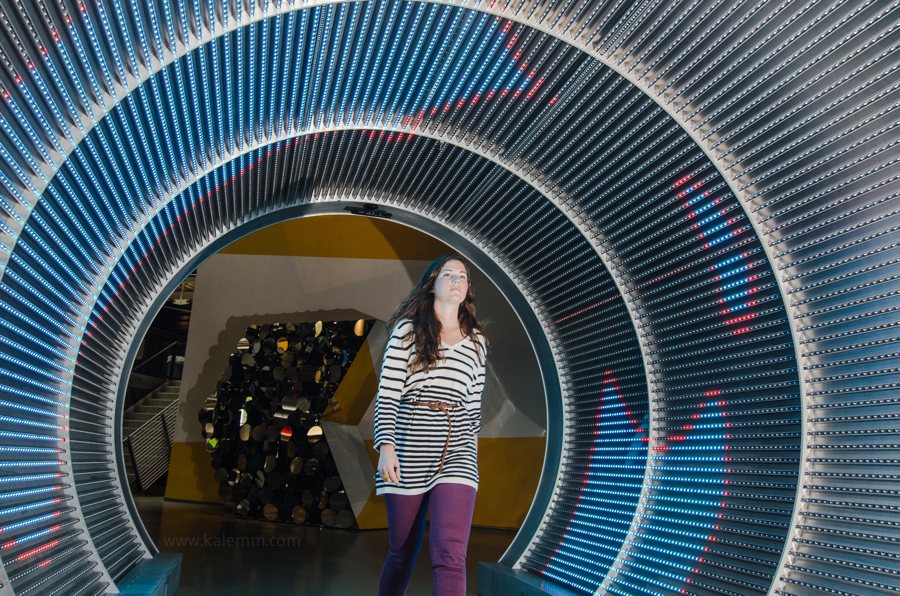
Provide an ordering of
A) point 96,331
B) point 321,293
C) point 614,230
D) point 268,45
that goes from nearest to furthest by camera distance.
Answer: point 268,45
point 96,331
point 614,230
point 321,293

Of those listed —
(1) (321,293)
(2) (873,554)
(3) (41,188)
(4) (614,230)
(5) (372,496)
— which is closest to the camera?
(3) (41,188)

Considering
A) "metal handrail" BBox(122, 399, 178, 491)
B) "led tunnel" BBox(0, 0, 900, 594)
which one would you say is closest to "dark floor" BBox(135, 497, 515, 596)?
"led tunnel" BBox(0, 0, 900, 594)

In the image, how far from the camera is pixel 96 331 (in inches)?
218

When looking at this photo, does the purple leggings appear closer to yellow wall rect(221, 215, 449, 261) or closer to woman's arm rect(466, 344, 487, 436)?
woman's arm rect(466, 344, 487, 436)

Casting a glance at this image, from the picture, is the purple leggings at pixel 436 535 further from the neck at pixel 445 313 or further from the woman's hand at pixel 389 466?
the neck at pixel 445 313

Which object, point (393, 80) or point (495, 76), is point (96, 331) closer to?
point (393, 80)

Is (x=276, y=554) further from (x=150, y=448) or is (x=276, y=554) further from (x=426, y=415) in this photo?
(x=150, y=448)

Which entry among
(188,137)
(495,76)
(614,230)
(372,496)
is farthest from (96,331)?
(372,496)

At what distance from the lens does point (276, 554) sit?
27.4 ft

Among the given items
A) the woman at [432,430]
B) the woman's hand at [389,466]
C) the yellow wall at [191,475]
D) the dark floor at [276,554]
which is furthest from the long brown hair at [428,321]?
the yellow wall at [191,475]

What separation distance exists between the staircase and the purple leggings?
13.1m

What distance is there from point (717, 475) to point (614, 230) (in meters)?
1.88

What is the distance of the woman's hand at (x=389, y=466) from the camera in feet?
12.1

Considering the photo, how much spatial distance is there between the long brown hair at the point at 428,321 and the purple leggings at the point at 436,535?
0.61 m
